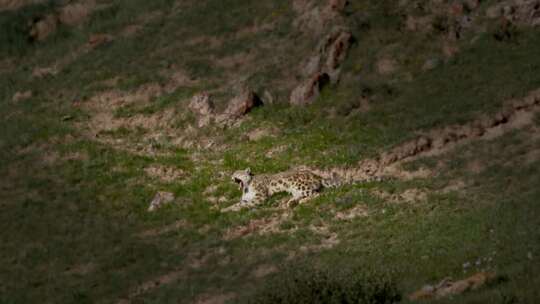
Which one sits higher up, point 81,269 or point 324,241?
point 324,241

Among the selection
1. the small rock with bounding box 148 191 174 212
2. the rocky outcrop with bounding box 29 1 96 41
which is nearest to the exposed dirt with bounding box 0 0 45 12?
the rocky outcrop with bounding box 29 1 96 41

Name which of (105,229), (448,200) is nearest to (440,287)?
(448,200)

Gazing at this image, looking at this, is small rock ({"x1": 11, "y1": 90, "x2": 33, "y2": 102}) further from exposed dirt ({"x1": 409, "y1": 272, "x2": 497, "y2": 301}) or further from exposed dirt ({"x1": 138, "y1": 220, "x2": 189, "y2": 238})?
exposed dirt ({"x1": 409, "y1": 272, "x2": 497, "y2": 301})

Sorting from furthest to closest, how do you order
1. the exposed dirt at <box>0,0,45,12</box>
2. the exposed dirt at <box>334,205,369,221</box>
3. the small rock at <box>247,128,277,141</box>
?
the exposed dirt at <box>0,0,45,12</box>
the small rock at <box>247,128,277,141</box>
the exposed dirt at <box>334,205,369,221</box>

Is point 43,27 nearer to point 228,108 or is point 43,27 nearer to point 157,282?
point 228,108

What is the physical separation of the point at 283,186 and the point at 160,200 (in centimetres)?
347

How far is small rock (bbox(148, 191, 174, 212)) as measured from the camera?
92.3ft

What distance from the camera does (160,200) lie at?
92.8 feet

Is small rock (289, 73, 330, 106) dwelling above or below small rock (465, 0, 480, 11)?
below

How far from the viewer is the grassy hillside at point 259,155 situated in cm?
2231

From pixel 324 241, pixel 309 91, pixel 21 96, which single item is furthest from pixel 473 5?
A: pixel 21 96

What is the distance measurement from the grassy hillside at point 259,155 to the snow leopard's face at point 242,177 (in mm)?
343

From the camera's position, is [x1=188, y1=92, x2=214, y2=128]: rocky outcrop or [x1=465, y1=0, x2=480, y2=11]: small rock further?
[x1=465, y1=0, x2=480, y2=11]: small rock

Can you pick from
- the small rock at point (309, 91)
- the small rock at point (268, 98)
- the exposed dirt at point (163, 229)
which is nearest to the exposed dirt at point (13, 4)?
the small rock at point (268, 98)
